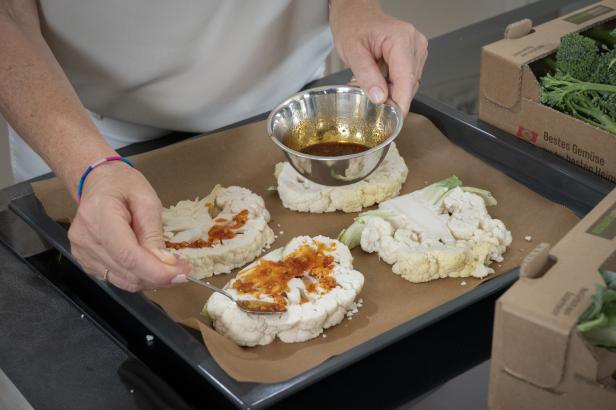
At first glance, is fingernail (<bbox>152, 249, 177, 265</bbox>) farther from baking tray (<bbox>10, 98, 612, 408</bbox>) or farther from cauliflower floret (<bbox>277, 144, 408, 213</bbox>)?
cauliflower floret (<bbox>277, 144, 408, 213</bbox>)

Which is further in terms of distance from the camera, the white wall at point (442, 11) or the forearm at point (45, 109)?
the white wall at point (442, 11)

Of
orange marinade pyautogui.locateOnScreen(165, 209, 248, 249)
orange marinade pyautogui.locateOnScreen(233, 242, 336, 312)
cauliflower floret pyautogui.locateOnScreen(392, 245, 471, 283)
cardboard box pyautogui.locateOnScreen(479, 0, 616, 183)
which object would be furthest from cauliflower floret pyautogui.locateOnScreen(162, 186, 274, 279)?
cardboard box pyautogui.locateOnScreen(479, 0, 616, 183)

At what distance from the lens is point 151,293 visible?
1674 mm

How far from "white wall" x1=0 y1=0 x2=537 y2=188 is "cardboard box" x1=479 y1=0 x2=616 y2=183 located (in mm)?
2225

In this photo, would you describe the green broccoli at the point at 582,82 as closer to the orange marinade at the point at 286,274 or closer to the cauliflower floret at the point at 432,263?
the cauliflower floret at the point at 432,263

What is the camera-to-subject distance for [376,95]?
6.02 ft

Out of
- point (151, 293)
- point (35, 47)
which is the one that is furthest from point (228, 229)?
point (35, 47)

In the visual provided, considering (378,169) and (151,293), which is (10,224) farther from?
(378,169)

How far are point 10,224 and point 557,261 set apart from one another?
1233mm

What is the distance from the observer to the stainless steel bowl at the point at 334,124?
1808 mm

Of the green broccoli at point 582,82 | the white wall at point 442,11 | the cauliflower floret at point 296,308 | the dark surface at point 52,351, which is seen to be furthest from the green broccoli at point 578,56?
the white wall at point 442,11

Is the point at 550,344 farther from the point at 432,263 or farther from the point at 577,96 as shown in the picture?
the point at 577,96

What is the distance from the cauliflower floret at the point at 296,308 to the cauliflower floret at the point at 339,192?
21 centimetres

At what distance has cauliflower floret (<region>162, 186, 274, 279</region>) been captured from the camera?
1783 mm
